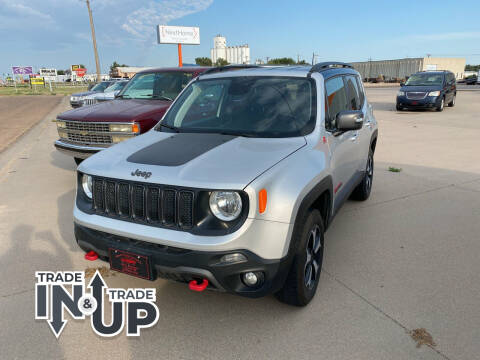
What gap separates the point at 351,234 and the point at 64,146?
4.76 meters

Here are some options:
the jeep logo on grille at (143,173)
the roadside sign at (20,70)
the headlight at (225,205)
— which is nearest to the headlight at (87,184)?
the jeep logo on grille at (143,173)

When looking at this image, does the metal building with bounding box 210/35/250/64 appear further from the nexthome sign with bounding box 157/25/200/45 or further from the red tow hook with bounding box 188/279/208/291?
the red tow hook with bounding box 188/279/208/291

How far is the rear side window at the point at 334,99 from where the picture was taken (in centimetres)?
347

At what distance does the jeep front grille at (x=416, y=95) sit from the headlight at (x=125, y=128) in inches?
595

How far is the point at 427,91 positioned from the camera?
16.7m

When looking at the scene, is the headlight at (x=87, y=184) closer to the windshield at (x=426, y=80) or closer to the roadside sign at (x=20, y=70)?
the windshield at (x=426, y=80)

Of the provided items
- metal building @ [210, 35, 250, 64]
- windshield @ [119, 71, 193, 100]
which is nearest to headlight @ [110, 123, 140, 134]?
windshield @ [119, 71, 193, 100]

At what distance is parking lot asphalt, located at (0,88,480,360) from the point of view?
2.57 meters

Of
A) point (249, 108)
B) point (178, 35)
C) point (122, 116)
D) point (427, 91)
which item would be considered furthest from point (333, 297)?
point (178, 35)

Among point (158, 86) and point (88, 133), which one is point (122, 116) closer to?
point (88, 133)

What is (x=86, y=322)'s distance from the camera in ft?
9.46

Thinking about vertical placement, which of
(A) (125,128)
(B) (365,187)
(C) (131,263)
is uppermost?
(A) (125,128)

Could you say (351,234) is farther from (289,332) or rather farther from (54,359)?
(54,359)

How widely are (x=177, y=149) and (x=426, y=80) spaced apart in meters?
18.0
